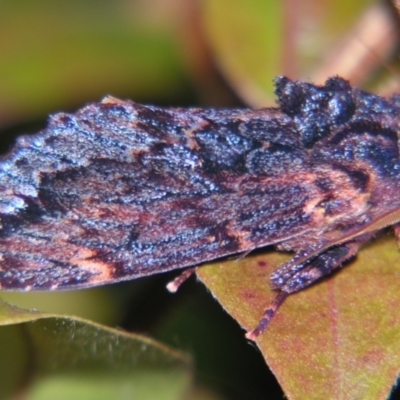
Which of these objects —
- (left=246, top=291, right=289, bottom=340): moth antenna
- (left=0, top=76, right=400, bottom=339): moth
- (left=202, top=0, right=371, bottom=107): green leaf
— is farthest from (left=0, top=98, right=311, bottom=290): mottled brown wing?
(left=202, top=0, right=371, bottom=107): green leaf

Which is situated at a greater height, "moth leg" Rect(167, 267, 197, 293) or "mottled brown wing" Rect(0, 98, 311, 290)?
"mottled brown wing" Rect(0, 98, 311, 290)

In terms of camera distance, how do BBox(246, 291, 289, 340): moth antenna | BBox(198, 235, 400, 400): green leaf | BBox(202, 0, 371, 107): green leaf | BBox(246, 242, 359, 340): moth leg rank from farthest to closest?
BBox(202, 0, 371, 107): green leaf
BBox(246, 242, 359, 340): moth leg
BBox(246, 291, 289, 340): moth antenna
BBox(198, 235, 400, 400): green leaf

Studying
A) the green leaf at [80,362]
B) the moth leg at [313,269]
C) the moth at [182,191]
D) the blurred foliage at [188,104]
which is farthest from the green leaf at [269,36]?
the green leaf at [80,362]

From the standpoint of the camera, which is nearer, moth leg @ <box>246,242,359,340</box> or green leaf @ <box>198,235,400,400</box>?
green leaf @ <box>198,235,400,400</box>

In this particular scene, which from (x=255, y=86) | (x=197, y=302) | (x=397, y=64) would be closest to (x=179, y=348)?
(x=197, y=302)

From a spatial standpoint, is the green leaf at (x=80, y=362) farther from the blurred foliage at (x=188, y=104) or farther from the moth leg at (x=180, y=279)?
the moth leg at (x=180, y=279)

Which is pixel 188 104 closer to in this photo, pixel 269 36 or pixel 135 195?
pixel 269 36

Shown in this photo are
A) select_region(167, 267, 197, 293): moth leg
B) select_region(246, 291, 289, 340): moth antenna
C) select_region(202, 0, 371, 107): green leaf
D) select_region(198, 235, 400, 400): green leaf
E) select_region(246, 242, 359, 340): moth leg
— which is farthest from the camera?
select_region(202, 0, 371, 107): green leaf

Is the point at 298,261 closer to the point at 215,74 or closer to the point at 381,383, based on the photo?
the point at 381,383

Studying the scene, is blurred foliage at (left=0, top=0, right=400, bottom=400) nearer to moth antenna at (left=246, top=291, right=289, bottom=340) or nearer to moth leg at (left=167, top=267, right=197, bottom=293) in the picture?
moth antenna at (left=246, top=291, right=289, bottom=340)
